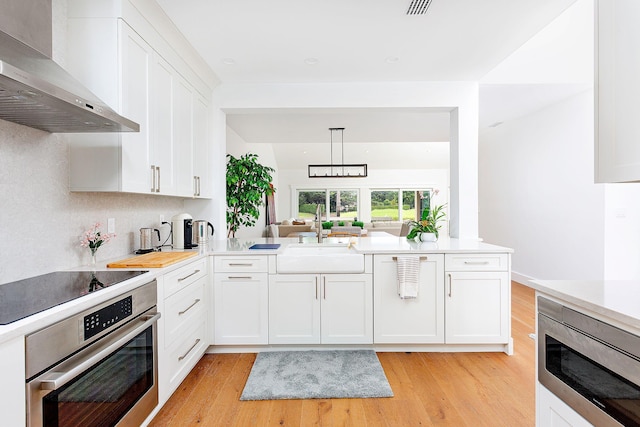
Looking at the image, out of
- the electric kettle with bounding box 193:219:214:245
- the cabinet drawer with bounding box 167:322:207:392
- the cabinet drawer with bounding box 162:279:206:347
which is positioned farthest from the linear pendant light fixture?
the cabinet drawer with bounding box 167:322:207:392

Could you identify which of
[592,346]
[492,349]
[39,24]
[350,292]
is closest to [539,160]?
[492,349]

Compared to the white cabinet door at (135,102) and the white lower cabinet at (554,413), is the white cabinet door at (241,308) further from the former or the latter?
the white lower cabinet at (554,413)

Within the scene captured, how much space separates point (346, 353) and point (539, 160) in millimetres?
4000

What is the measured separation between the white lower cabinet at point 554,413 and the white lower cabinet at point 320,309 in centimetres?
153

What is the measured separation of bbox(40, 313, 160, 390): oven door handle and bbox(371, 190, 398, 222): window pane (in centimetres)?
1089

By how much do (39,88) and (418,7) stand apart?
202 cm

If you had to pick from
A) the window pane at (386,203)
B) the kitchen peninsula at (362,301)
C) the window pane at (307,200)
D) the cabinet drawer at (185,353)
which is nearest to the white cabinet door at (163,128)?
the kitchen peninsula at (362,301)

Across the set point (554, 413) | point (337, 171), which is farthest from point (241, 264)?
point (337, 171)

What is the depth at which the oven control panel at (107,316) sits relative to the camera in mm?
1329

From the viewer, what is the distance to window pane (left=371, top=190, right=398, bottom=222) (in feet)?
39.8

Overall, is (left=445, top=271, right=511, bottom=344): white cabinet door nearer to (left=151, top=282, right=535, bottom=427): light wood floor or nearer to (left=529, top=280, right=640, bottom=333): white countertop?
(left=151, top=282, right=535, bottom=427): light wood floor

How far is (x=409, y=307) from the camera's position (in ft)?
9.14

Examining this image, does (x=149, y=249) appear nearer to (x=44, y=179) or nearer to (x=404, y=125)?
(x=44, y=179)

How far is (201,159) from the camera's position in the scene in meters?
3.13
